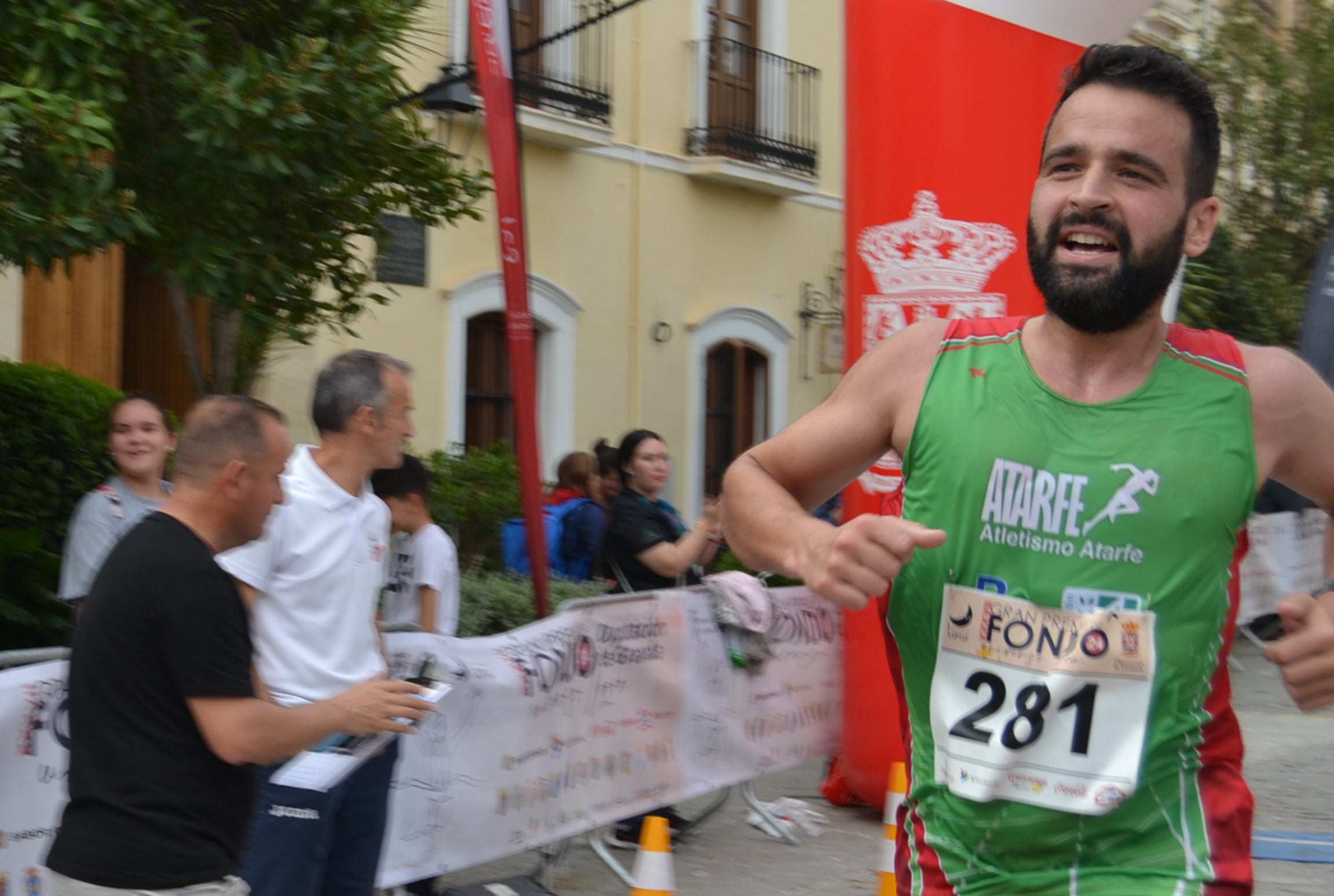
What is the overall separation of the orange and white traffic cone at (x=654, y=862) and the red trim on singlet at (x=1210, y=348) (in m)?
2.47

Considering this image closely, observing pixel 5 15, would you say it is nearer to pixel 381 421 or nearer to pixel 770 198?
pixel 381 421

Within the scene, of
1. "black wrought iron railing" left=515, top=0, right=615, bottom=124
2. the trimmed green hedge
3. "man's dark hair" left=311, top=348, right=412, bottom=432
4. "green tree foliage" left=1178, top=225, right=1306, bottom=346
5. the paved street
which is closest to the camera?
"man's dark hair" left=311, top=348, right=412, bottom=432

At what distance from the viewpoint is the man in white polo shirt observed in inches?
159

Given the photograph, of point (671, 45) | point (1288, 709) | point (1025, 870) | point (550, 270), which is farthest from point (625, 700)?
point (671, 45)

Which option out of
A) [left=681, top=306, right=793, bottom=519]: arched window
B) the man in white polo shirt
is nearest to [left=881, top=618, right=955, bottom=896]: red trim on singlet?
the man in white polo shirt

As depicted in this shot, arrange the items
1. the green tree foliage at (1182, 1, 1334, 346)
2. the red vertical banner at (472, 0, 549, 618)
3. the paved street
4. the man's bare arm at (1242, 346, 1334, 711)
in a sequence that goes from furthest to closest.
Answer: the green tree foliage at (1182, 1, 1334, 346) → the red vertical banner at (472, 0, 549, 618) → the paved street → the man's bare arm at (1242, 346, 1334, 711)

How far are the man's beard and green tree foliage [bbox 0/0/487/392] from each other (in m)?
4.27

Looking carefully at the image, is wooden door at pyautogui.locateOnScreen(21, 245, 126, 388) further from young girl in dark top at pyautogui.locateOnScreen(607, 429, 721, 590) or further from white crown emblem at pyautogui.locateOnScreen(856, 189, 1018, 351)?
white crown emblem at pyautogui.locateOnScreen(856, 189, 1018, 351)

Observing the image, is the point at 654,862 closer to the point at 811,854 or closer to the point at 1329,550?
the point at 1329,550

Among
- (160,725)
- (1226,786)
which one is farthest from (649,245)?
(1226,786)

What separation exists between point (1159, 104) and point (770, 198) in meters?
15.0

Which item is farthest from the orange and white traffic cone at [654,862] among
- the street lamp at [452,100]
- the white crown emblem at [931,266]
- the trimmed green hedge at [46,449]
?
the street lamp at [452,100]

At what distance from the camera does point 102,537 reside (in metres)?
5.81

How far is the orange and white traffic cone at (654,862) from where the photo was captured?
453 centimetres
